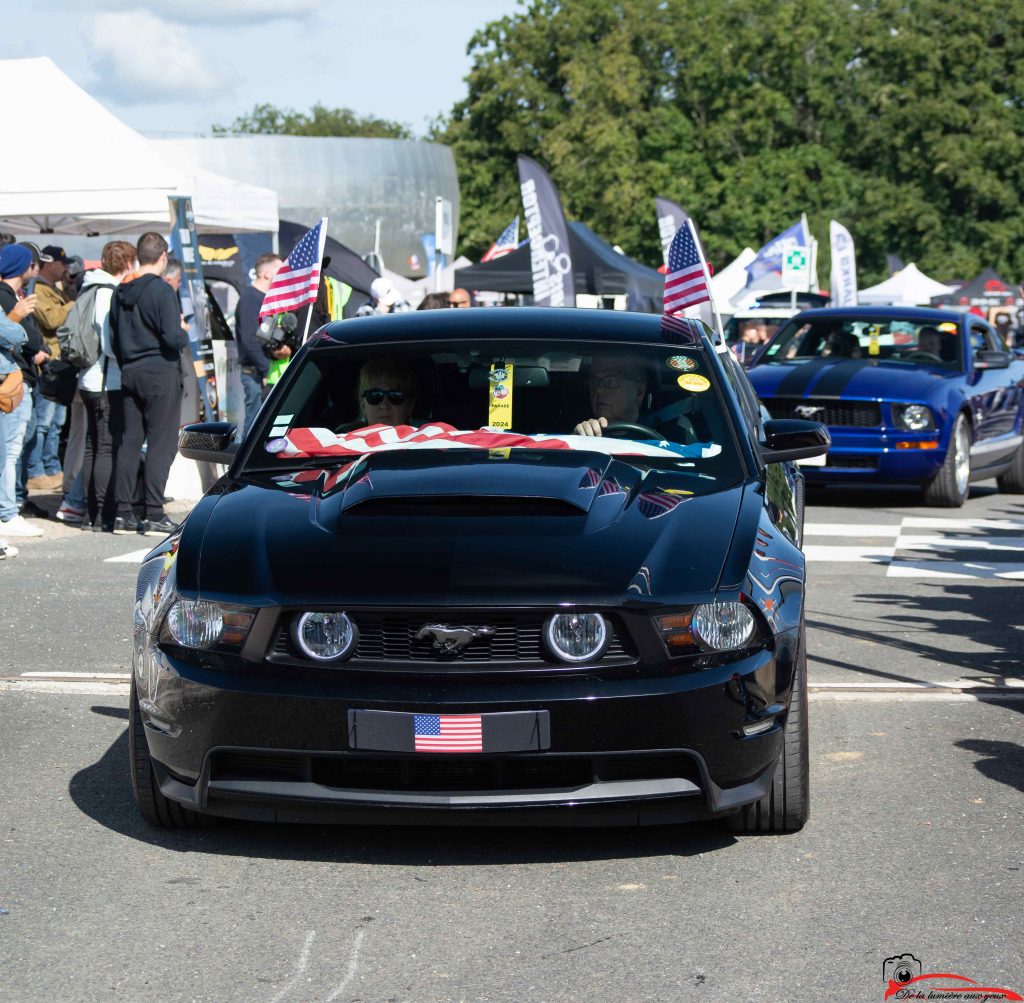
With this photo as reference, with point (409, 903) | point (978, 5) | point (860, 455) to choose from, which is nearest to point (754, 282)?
point (860, 455)

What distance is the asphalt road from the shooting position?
3.67m

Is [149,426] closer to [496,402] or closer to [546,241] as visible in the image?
[496,402]

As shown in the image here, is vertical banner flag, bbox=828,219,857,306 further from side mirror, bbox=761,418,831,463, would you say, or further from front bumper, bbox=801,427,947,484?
side mirror, bbox=761,418,831,463

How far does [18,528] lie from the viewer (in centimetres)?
1174

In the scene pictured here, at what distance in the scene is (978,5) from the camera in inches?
2527

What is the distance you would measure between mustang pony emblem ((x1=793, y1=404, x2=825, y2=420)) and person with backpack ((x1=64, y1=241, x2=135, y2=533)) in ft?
18.4

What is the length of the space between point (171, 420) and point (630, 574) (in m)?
8.07

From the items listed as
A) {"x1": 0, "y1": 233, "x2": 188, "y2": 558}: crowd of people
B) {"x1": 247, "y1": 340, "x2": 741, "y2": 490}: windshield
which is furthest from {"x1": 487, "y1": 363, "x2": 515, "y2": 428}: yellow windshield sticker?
{"x1": 0, "y1": 233, "x2": 188, "y2": 558}: crowd of people

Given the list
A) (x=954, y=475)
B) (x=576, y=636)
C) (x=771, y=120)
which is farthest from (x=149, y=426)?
(x=771, y=120)

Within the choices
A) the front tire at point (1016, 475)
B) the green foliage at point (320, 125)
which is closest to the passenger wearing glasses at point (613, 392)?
the front tire at point (1016, 475)

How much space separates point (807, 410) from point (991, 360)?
6.57 feet

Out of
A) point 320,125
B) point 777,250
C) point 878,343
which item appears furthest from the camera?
point 320,125

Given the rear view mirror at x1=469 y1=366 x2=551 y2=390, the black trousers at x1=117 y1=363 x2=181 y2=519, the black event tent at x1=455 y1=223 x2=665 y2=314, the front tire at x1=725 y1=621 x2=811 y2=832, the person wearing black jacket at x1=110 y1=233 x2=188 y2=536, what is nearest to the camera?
the front tire at x1=725 y1=621 x2=811 y2=832

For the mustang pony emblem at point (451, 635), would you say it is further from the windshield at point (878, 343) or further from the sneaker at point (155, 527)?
the windshield at point (878, 343)
